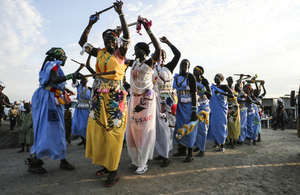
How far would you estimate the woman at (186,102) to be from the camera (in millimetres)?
4730

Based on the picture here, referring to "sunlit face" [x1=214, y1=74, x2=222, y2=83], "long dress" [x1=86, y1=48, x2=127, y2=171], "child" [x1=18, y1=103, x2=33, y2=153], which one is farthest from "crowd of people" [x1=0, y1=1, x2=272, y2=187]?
"child" [x1=18, y1=103, x2=33, y2=153]

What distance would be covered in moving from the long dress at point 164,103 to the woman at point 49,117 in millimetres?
1783

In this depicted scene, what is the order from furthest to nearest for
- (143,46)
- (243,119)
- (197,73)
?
(243,119)
(197,73)
(143,46)

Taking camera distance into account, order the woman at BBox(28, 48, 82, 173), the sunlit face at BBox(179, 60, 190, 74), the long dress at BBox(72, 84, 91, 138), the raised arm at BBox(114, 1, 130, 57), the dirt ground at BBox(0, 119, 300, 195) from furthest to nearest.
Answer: the long dress at BBox(72, 84, 91, 138), the sunlit face at BBox(179, 60, 190, 74), the woman at BBox(28, 48, 82, 173), the raised arm at BBox(114, 1, 130, 57), the dirt ground at BBox(0, 119, 300, 195)

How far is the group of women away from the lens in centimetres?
319

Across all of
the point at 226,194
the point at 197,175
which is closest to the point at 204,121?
the point at 197,175

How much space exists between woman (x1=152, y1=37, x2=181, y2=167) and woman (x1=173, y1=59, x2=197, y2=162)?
39cm

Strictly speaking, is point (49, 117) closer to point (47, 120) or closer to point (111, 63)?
point (47, 120)

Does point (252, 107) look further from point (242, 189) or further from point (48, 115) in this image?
point (48, 115)

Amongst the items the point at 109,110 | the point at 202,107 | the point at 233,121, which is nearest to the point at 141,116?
the point at 109,110

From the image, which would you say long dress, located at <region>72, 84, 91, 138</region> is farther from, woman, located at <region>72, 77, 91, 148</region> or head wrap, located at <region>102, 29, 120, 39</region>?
head wrap, located at <region>102, 29, 120, 39</region>

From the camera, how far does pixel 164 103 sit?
442cm

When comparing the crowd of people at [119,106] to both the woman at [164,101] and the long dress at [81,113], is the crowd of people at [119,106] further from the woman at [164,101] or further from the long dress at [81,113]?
the long dress at [81,113]

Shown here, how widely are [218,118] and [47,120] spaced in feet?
15.4
